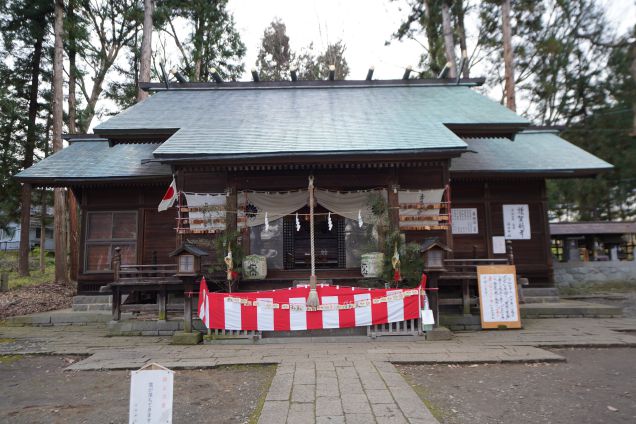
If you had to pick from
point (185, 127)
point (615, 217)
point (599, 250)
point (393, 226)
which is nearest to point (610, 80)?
point (615, 217)

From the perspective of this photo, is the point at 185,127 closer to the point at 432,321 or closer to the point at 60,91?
the point at 432,321

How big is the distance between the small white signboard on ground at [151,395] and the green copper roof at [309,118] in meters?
5.75

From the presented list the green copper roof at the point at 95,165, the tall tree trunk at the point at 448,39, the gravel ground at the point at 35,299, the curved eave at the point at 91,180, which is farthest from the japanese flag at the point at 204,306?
the tall tree trunk at the point at 448,39

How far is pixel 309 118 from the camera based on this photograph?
10648 millimetres

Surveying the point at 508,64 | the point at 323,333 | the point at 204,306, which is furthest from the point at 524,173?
the point at 204,306

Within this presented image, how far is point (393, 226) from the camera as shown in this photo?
342 inches

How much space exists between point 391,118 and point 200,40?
48.3ft

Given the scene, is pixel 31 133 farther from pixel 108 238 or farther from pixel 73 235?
pixel 108 238

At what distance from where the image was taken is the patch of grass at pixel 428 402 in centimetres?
414

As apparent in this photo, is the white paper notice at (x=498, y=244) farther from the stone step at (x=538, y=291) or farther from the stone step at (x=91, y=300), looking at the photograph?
Answer: the stone step at (x=91, y=300)

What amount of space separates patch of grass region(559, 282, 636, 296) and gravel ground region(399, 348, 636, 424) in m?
7.69

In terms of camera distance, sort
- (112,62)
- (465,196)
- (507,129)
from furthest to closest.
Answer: (112,62)
(465,196)
(507,129)

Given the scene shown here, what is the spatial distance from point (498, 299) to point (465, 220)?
139 inches

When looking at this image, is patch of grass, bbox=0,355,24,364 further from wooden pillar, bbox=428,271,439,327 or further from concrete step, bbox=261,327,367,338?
wooden pillar, bbox=428,271,439,327
